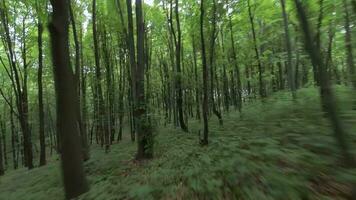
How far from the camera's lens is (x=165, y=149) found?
39.0ft

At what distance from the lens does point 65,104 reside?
6.15 meters

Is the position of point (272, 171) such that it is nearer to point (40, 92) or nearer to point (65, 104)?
point (65, 104)

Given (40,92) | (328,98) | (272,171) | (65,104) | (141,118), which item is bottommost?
(272,171)

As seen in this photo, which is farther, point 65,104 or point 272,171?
point 65,104

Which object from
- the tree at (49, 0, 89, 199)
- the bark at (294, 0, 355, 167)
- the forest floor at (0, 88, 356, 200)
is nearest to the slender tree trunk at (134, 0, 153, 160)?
the forest floor at (0, 88, 356, 200)

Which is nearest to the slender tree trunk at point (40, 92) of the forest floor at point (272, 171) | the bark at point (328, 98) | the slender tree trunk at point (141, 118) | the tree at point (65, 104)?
the slender tree trunk at point (141, 118)

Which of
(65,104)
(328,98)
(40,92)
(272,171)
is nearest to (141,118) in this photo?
(65,104)

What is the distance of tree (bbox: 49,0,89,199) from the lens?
611cm

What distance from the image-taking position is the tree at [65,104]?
611cm

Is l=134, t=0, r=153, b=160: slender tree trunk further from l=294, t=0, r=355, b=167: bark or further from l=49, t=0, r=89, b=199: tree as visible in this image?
l=294, t=0, r=355, b=167: bark

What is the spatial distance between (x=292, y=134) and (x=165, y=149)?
21.1 feet

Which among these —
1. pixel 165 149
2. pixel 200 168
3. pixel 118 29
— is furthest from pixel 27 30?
pixel 200 168

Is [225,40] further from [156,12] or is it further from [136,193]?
[136,193]

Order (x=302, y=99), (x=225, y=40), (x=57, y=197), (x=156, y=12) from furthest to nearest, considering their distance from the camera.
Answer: (x=225, y=40) < (x=156, y=12) < (x=302, y=99) < (x=57, y=197)
